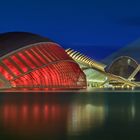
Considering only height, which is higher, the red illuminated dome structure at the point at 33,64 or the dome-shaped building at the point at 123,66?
the dome-shaped building at the point at 123,66

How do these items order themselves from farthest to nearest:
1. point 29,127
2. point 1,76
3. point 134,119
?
point 1,76, point 134,119, point 29,127

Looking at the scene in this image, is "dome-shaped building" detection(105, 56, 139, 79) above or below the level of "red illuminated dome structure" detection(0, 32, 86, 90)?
above

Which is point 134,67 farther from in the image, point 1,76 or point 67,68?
point 1,76

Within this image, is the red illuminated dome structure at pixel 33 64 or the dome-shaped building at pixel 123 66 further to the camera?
the dome-shaped building at pixel 123 66

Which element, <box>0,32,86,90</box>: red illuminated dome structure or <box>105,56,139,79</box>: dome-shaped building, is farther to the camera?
<box>105,56,139,79</box>: dome-shaped building

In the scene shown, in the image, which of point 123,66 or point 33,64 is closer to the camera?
point 33,64

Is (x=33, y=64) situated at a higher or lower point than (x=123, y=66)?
lower

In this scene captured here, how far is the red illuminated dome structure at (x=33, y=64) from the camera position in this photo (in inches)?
1785

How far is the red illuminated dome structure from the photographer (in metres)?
45.3

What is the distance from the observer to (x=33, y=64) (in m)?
47.4

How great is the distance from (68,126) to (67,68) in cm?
4524

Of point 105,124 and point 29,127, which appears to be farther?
point 105,124

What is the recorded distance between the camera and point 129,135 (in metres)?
9.57

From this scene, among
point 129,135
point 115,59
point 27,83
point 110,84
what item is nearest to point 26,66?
point 27,83
